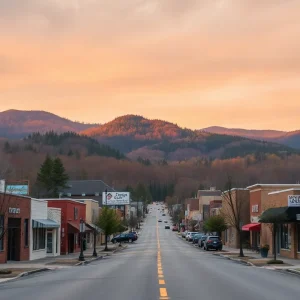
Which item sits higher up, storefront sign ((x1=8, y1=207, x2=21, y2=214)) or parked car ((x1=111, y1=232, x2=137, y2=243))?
storefront sign ((x1=8, y1=207, x2=21, y2=214))

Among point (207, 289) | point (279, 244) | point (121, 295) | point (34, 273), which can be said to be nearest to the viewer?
point (121, 295)

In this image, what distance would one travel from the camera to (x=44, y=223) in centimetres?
4762

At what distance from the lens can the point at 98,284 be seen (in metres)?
20.4

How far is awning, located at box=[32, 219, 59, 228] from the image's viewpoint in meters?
46.2

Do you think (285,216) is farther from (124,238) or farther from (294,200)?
(124,238)

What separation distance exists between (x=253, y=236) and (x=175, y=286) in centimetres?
4548

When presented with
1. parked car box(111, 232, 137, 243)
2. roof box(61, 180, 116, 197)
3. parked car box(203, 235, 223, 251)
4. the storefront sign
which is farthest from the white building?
roof box(61, 180, 116, 197)

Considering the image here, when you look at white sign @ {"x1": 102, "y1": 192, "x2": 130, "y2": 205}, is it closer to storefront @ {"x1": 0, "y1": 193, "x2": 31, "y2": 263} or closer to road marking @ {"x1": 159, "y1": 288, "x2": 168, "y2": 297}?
storefront @ {"x1": 0, "y1": 193, "x2": 31, "y2": 263}

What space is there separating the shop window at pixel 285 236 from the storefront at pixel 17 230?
20.7m

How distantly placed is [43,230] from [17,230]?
7998 millimetres

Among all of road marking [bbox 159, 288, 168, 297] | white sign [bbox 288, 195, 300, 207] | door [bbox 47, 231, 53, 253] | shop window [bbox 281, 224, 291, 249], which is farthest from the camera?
door [bbox 47, 231, 53, 253]

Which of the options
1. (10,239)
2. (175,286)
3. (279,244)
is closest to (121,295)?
(175,286)

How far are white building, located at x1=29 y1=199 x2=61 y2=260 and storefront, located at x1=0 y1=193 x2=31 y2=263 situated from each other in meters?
1.22

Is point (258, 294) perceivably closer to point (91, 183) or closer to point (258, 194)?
point (258, 194)
